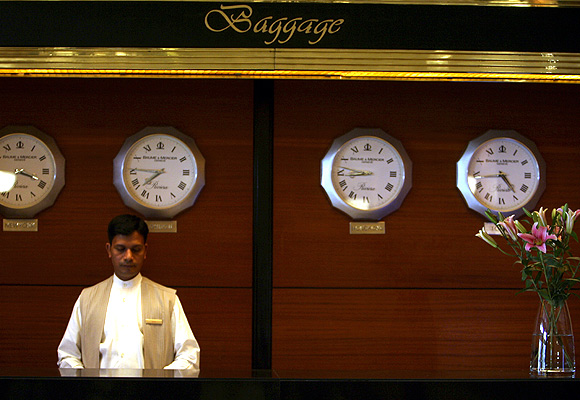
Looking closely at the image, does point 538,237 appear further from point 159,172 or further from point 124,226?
point 159,172

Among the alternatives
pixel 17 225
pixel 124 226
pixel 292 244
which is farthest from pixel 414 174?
pixel 17 225

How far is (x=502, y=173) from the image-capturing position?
13.3 ft

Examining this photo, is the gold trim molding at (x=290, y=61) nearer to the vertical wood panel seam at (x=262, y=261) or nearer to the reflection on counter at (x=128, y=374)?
the vertical wood panel seam at (x=262, y=261)

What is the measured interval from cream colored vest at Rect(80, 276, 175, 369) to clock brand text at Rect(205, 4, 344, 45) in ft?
4.53

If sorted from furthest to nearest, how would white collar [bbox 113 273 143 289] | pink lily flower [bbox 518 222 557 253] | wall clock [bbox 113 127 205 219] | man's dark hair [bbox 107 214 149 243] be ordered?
wall clock [bbox 113 127 205 219] → white collar [bbox 113 273 143 289] → man's dark hair [bbox 107 214 149 243] → pink lily flower [bbox 518 222 557 253]

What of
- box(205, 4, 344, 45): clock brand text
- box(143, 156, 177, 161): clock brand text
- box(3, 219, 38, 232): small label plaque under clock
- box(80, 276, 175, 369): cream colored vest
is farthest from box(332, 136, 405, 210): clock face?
box(3, 219, 38, 232): small label plaque under clock

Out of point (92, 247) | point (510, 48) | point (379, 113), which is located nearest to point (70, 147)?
point (92, 247)

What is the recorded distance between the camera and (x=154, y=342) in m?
3.27

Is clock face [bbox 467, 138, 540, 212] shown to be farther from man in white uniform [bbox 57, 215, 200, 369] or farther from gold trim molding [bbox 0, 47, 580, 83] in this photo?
man in white uniform [bbox 57, 215, 200, 369]

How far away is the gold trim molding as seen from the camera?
343 cm

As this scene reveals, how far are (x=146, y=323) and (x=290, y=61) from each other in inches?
58.7

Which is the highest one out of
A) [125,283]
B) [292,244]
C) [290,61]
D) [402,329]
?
[290,61]

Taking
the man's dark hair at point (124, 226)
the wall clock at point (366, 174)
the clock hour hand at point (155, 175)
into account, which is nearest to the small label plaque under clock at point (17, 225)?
the clock hour hand at point (155, 175)

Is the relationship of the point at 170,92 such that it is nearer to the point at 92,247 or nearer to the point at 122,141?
the point at 122,141
